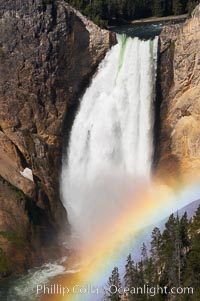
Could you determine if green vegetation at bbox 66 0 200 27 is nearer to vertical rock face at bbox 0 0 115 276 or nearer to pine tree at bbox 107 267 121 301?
vertical rock face at bbox 0 0 115 276

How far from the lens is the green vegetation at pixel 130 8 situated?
6969 centimetres

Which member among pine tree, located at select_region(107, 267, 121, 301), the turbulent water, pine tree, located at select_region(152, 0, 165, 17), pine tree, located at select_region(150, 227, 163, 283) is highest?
Answer: pine tree, located at select_region(152, 0, 165, 17)

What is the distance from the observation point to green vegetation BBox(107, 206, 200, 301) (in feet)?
98.0

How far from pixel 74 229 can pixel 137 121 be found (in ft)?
34.8

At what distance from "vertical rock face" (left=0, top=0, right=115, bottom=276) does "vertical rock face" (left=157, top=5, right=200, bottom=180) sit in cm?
593

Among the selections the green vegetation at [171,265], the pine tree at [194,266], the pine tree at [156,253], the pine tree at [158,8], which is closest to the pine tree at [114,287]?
the green vegetation at [171,265]

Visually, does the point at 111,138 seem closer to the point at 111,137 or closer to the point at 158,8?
the point at 111,137

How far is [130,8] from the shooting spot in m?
70.9

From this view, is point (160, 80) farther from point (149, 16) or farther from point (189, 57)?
point (149, 16)

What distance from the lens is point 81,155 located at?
163 ft

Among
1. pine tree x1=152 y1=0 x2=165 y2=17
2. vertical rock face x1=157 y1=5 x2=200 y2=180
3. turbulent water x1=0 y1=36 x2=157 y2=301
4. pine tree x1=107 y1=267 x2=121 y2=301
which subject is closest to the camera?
pine tree x1=107 y1=267 x2=121 y2=301

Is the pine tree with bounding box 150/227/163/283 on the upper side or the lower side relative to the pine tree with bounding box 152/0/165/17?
lower

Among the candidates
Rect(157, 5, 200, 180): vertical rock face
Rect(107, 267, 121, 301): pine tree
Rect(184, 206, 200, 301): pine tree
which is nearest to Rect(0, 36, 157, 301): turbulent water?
Rect(157, 5, 200, 180): vertical rock face

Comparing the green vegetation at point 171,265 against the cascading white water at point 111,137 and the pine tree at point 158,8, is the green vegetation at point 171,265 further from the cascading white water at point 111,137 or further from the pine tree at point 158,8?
the pine tree at point 158,8
